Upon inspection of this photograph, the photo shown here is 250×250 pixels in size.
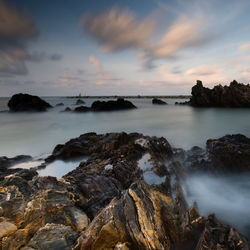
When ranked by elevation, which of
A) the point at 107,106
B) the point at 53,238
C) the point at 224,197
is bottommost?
the point at 224,197

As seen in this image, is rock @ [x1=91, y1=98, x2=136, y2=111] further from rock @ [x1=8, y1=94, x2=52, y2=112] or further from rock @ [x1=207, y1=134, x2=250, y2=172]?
rock @ [x1=207, y1=134, x2=250, y2=172]

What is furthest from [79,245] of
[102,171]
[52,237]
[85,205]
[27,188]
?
[102,171]

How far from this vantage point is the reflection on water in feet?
11.9

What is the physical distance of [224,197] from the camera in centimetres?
431

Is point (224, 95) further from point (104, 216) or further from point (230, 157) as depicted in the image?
point (104, 216)

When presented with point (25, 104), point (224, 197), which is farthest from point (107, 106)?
point (224, 197)

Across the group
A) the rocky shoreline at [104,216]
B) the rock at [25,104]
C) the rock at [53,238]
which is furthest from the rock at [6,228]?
the rock at [25,104]

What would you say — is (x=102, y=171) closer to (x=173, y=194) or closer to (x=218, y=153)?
(x=173, y=194)

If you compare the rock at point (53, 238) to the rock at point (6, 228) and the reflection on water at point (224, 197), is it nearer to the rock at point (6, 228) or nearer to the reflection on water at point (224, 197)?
the rock at point (6, 228)

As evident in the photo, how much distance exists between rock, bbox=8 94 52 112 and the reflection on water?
98.9ft

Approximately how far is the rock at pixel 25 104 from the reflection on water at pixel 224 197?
98.9 ft

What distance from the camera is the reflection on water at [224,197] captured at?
3.63 m

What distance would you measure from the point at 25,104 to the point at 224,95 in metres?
37.5

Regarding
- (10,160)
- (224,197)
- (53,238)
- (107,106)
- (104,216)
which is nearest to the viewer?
(53,238)
